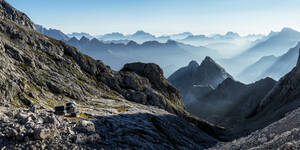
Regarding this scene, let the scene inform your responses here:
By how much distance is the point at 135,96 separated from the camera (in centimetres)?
13562

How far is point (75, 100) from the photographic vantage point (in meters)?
91.5

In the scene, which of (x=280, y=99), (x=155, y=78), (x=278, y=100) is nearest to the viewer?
(x=280, y=99)

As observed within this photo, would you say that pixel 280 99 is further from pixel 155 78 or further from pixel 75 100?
pixel 75 100

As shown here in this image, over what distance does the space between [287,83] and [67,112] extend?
504ft

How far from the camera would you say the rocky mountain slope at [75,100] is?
3525cm

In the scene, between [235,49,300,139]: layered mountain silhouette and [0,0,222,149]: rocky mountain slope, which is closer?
[0,0,222,149]: rocky mountain slope

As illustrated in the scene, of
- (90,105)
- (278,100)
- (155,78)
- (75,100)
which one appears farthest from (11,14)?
(278,100)

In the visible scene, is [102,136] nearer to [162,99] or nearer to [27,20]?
[162,99]

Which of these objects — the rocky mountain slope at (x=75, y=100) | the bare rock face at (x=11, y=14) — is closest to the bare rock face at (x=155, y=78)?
the rocky mountain slope at (x=75, y=100)

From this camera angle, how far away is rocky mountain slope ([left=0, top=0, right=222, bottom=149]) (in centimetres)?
3525

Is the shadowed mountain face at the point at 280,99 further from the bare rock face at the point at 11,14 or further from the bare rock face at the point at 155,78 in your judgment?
the bare rock face at the point at 11,14

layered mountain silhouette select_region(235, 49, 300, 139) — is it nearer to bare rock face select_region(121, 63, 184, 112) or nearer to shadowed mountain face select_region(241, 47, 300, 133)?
shadowed mountain face select_region(241, 47, 300, 133)

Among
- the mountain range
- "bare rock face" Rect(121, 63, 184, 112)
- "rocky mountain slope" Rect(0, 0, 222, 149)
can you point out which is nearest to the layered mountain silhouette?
the mountain range

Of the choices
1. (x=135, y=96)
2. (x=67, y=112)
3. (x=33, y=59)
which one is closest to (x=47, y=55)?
(x=33, y=59)
